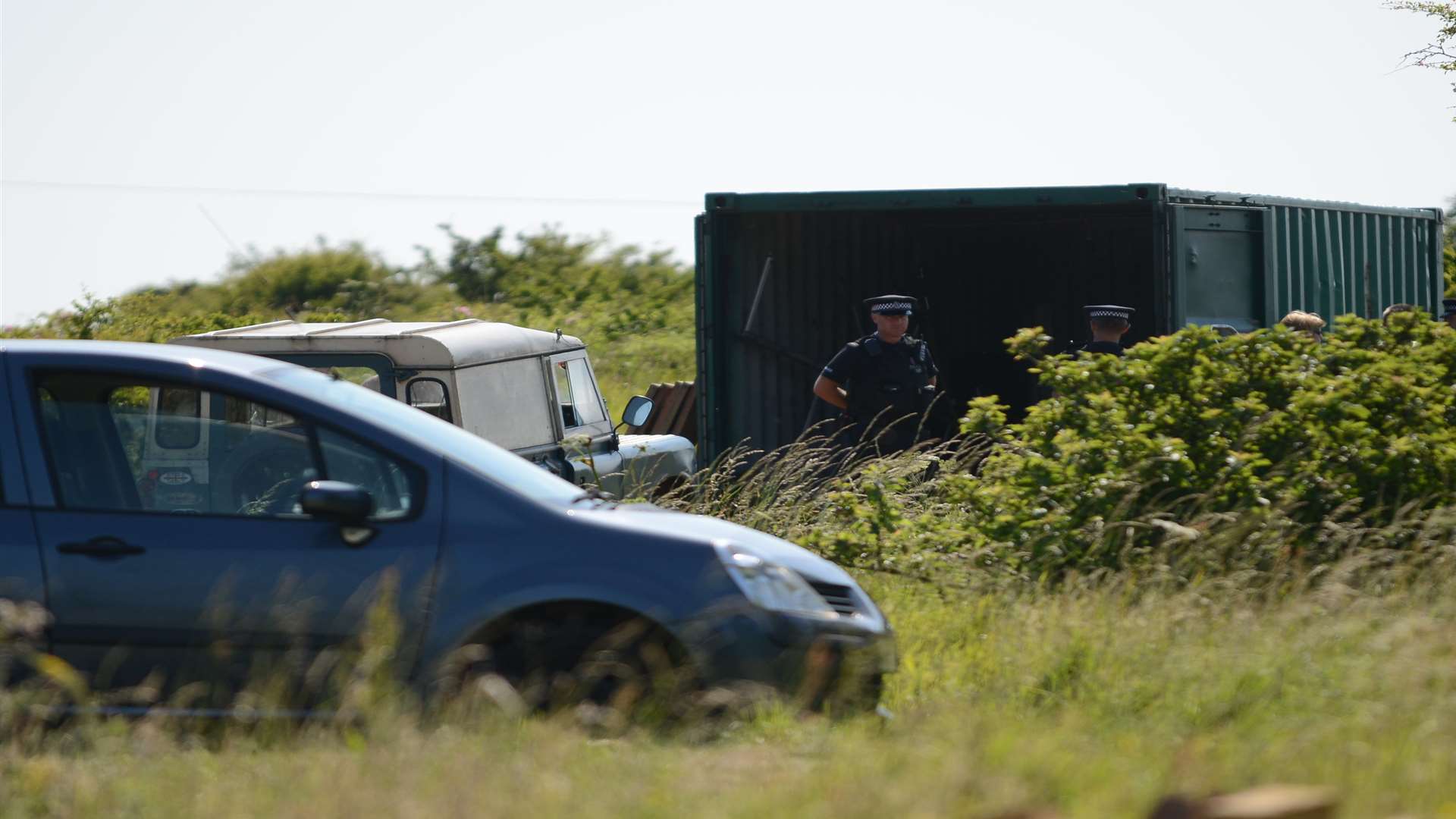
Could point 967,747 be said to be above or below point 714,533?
below

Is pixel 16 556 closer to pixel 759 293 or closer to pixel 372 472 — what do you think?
pixel 372 472

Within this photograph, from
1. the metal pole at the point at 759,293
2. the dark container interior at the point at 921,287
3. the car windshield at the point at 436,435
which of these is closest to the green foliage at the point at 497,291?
the dark container interior at the point at 921,287

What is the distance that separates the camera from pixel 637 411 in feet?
34.2

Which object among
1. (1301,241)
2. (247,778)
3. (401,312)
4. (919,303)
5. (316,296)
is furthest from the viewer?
(316,296)

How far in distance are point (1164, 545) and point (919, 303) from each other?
26.4 feet

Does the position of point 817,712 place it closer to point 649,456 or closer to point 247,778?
point 247,778

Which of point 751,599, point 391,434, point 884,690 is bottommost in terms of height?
point 884,690

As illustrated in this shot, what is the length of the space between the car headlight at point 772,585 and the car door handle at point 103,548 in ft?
6.13

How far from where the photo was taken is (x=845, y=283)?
45.3 feet

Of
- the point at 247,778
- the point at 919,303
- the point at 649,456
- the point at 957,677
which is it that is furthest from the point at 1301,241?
the point at 247,778

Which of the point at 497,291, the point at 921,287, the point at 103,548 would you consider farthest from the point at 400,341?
the point at 497,291

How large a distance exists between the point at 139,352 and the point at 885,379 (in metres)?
5.90

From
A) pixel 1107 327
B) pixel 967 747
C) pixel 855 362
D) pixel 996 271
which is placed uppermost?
pixel 996 271

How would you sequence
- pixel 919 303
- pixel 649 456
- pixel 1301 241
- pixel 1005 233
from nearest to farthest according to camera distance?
pixel 649 456, pixel 1301 241, pixel 919 303, pixel 1005 233
